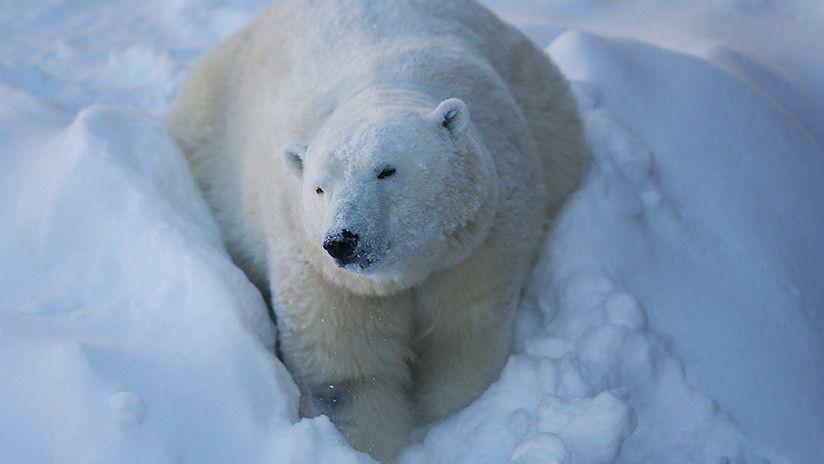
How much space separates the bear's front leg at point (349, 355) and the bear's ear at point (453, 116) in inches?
27.0

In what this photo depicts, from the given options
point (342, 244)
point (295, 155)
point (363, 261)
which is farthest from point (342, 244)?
point (295, 155)

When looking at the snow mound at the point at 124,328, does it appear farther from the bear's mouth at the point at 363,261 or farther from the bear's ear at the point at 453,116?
the bear's ear at the point at 453,116

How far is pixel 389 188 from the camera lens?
2.56 meters

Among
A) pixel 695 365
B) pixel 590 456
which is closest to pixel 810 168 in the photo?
pixel 695 365

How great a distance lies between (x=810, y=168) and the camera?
4211mm

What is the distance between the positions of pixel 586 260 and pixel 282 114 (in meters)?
1.37

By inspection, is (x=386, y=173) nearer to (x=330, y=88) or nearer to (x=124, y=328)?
(x=330, y=88)

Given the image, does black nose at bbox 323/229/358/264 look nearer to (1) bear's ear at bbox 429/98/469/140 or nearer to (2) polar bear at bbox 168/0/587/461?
(2) polar bear at bbox 168/0/587/461

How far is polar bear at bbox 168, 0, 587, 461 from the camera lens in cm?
262

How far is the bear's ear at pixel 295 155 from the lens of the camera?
282 centimetres

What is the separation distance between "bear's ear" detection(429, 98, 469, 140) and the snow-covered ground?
0.90m

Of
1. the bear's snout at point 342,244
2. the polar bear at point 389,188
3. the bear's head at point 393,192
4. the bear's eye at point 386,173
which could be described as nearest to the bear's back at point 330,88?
the polar bear at point 389,188

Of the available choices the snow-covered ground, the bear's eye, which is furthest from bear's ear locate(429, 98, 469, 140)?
the snow-covered ground

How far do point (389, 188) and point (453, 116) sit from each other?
339mm
